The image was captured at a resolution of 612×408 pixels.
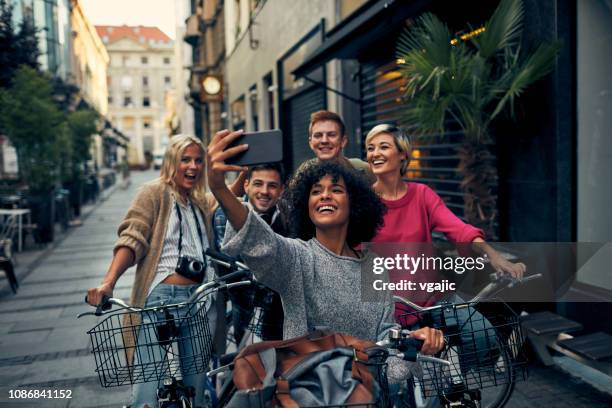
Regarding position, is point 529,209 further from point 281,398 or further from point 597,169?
point 281,398

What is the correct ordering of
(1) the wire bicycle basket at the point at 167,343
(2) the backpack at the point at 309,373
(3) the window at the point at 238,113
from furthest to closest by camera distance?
(3) the window at the point at 238,113, (1) the wire bicycle basket at the point at 167,343, (2) the backpack at the point at 309,373

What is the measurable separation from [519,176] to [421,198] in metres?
2.69

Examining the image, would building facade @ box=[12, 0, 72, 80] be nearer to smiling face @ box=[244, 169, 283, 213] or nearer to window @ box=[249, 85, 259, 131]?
window @ box=[249, 85, 259, 131]

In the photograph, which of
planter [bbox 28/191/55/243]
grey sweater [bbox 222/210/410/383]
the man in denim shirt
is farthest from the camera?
→ planter [bbox 28/191/55/243]

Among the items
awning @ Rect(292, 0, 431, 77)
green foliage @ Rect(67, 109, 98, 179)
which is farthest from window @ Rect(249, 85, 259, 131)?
awning @ Rect(292, 0, 431, 77)

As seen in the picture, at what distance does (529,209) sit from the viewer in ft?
17.1

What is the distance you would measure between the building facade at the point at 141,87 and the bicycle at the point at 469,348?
91488mm

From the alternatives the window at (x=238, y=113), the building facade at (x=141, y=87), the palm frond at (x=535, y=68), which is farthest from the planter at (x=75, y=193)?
the building facade at (x=141, y=87)

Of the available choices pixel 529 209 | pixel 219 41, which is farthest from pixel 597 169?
pixel 219 41

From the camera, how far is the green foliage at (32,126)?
38.7 ft

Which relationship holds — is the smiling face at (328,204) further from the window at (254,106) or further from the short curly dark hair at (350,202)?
the window at (254,106)

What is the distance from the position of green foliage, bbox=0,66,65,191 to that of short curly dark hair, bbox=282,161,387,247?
1062 cm

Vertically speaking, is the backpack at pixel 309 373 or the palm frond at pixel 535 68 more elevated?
the palm frond at pixel 535 68

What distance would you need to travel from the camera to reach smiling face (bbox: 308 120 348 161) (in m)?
3.77
